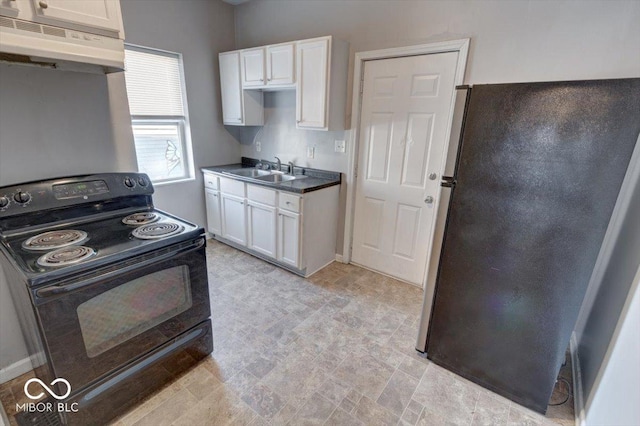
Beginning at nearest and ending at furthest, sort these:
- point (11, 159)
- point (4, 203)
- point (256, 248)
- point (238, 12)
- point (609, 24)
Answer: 1. point (4, 203)
2. point (11, 159)
3. point (609, 24)
4. point (256, 248)
5. point (238, 12)

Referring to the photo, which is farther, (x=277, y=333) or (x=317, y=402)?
(x=277, y=333)

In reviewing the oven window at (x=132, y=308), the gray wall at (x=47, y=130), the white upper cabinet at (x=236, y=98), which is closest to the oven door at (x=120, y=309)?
the oven window at (x=132, y=308)

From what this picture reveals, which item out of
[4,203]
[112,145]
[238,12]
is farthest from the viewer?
[238,12]

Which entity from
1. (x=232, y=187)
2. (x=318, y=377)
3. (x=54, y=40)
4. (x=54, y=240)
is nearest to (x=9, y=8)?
(x=54, y=40)

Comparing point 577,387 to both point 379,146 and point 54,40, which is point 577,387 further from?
point 54,40

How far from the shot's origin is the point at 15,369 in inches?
69.3

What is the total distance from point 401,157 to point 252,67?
1827mm

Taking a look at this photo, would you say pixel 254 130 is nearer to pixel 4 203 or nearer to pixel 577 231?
Answer: pixel 4 203

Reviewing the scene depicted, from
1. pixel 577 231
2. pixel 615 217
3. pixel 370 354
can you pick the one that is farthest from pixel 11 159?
pixel 615 217

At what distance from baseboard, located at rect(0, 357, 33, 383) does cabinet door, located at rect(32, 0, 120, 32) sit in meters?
1.89

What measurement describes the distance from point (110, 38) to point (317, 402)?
2206mm

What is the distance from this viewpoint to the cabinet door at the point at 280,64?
2793mm

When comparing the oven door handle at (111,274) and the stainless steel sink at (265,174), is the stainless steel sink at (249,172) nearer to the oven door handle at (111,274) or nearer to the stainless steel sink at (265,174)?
the stainless steel sink at (265,174)

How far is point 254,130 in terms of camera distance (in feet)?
12.4
